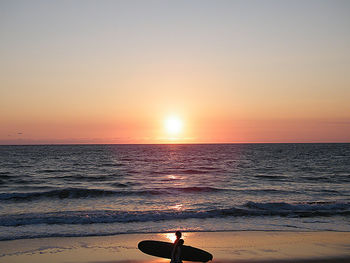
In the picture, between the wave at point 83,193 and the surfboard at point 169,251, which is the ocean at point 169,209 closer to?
the wave at point 83,193

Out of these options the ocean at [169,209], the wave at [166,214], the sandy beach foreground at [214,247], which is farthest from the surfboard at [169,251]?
the wave at [166,214]

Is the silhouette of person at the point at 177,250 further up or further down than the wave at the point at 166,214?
further up

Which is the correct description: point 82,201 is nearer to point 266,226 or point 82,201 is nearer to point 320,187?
point 266,226

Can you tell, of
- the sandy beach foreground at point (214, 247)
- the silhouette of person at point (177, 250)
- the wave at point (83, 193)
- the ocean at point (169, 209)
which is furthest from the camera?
the wave at point (83, 193)

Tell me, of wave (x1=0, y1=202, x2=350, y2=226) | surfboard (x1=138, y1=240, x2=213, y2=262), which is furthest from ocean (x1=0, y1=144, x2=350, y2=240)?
surfboard (x1=138, y1=240, x2=213, y2=262)

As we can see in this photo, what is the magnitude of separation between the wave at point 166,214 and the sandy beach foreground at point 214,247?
11.5 ft

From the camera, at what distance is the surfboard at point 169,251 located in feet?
38.5

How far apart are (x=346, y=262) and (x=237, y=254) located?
12.7 feet

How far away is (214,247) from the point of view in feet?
44.5

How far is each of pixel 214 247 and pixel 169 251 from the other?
7.02 ft

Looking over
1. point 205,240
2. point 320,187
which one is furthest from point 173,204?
point 320,187

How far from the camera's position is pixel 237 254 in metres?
12.7

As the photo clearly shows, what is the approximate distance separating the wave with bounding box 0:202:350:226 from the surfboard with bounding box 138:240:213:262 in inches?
246

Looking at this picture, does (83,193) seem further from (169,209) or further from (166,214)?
(166,214)
